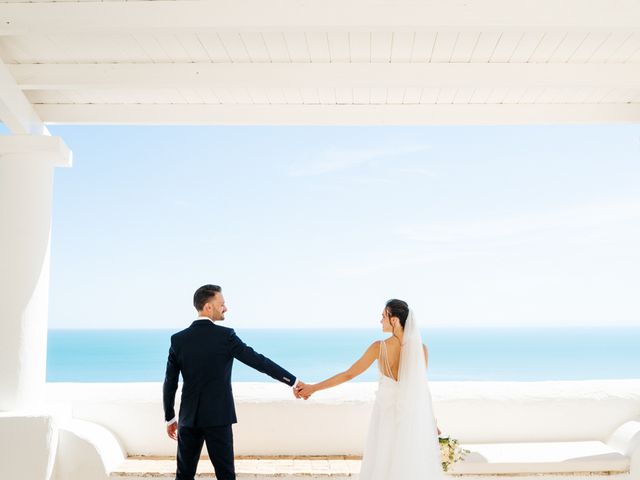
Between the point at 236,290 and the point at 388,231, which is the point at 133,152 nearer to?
the point at 236,290

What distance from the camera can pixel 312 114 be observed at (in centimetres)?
609

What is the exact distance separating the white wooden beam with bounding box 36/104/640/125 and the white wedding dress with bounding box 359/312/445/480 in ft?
6.68

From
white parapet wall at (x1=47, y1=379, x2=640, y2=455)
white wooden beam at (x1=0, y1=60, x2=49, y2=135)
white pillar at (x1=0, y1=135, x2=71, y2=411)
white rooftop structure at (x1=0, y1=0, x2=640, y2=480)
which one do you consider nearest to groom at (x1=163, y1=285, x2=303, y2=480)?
white parapet wall at (x1=47, y1=379, x2=640, y2=455)

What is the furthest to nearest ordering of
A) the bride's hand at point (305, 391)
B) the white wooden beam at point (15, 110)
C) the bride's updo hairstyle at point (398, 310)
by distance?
the bride's hand at point (305, 391), the white wooden beam at point (15, 110), the bride's updo hairstyle at point (398, 310)

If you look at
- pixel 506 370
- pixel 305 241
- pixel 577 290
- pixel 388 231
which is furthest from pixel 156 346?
pixel 577 290

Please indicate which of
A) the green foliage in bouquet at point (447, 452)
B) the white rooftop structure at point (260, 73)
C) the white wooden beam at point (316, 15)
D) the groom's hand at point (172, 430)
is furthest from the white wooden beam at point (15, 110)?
the green foliage in bouquet at point (447, 452)

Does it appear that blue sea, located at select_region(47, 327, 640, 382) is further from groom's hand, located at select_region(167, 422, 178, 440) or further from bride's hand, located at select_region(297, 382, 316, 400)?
groom's hand, located at select_region(167, 422, 178, 440)

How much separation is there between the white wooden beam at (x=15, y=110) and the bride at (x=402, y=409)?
3.31m

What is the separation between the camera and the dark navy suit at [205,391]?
4.61m

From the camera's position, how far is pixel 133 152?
5769cm

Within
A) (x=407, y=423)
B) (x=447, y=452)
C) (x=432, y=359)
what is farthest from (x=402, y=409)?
(x=432, y=359)

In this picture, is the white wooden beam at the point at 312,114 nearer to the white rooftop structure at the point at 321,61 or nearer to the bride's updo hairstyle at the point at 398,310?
the white rooftop structure at the point at 321,61

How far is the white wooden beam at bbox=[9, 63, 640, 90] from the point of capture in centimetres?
532

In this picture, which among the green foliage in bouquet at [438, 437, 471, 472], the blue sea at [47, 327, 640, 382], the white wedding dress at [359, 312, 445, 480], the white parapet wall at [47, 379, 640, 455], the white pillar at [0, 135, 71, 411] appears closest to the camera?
the white wedding dress at [359, 312, 445, 480]
